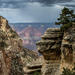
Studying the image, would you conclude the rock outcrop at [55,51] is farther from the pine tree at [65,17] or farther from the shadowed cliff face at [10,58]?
the shadowed cliff face at [10,58]

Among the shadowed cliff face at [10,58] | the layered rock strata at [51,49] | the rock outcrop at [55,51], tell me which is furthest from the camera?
the shadowed cliff face at [10,58]

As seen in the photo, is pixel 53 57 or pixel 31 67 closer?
pixel 53 57

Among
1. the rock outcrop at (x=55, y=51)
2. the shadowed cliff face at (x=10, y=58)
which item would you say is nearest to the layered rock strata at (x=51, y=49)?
the rock outcrop at (x=55, y=51)

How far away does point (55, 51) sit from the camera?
49.4 m

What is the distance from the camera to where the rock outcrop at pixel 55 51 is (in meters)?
45.3

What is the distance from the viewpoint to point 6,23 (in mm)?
181625

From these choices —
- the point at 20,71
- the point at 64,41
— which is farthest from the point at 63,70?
the point at 20,71

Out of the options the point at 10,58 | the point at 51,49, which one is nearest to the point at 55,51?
the point at 51,49

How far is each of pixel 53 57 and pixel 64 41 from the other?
5.78m

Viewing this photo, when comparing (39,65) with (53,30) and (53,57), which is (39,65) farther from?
(53,30)

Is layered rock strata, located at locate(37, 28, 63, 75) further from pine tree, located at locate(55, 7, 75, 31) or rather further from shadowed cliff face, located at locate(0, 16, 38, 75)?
shadowed cliff face, located at locate(0, 16, 38, 75)

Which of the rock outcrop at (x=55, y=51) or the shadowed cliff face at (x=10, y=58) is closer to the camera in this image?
the rock outcrop at (x=55, y=51)

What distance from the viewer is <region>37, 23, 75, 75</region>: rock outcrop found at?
4528 centimetres

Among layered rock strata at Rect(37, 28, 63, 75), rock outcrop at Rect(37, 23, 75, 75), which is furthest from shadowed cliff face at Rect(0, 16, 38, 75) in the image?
rock outcrop at Rect(37, 23, 75, 75)
